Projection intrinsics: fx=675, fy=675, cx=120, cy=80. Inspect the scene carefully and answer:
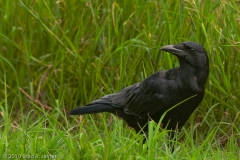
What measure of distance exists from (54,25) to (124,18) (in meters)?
0.61

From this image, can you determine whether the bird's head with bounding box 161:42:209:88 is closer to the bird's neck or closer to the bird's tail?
the bird's neck

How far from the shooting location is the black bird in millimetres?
4910

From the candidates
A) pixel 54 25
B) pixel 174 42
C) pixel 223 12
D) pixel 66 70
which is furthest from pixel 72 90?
pixel 223 12

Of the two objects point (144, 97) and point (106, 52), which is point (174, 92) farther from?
point (106, 52)

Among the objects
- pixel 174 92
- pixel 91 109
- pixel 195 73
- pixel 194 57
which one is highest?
pixel 194 57

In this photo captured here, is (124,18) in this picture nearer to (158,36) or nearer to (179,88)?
(158,36)

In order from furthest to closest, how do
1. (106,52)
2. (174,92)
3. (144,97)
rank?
(106,52)
(144,97)
(174,92)

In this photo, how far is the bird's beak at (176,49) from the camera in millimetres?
4984

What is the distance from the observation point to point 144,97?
527 centimetres

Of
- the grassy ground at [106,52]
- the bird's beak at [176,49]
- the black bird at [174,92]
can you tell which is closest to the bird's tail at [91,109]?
the black bird at [174,92]

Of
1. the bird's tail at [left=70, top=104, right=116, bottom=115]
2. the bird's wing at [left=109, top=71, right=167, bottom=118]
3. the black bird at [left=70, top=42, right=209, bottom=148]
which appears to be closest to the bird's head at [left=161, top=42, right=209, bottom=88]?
the black bird at [left=70, top=42, right=209, bottom=148]

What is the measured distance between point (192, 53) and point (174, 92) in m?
0.33

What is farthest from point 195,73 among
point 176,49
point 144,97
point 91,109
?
point 91,109

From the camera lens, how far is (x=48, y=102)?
596cm
